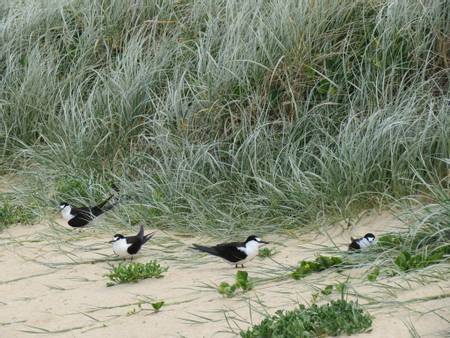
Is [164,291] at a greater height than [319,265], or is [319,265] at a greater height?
[319,265]

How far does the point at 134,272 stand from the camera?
6.13 metres

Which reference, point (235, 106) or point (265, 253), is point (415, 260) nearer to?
point (265, 253)

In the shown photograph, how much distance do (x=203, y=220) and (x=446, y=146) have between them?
1.84m

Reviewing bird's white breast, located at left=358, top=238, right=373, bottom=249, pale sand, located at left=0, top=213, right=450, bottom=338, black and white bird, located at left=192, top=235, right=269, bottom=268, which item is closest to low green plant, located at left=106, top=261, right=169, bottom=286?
pale sand, located at left=0, top=213, right=450, bottom=338

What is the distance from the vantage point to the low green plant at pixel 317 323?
15.1ft

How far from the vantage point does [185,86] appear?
8562 mm

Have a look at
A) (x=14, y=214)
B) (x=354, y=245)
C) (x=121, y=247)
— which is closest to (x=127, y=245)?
(x=121, y=247)

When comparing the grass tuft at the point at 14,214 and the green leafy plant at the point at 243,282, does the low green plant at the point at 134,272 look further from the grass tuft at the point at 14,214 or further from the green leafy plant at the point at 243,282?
the grass tuft at the point at 14,214

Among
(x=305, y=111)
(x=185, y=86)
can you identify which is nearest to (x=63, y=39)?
(x=185, y=86)

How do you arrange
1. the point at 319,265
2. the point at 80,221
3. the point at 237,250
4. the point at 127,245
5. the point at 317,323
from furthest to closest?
the point at 80,221, the point at 127,245, the point at 237,250, the point at 319,265, the point at 317,323

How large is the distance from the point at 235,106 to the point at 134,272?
242 centimetres

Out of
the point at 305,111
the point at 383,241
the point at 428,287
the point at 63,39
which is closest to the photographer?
the point at 428,287

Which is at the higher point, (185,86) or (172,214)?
(185,86)

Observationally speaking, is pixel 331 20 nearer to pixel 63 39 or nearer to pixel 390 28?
pixel 390 28
